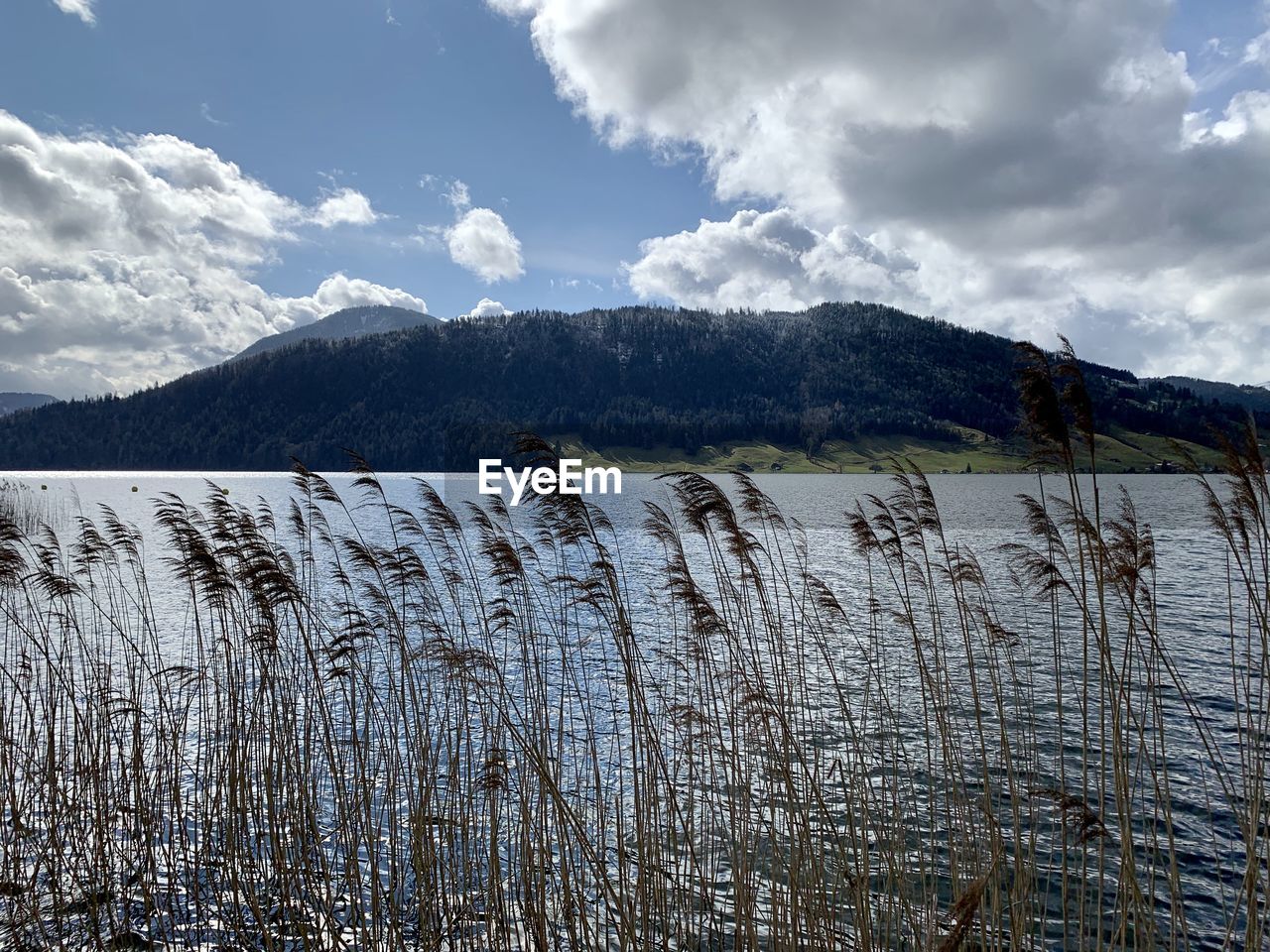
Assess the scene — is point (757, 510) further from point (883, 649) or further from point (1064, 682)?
point (883, 649)

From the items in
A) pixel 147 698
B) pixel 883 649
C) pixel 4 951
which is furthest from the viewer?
pixel 883 649

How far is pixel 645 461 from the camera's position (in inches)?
7815

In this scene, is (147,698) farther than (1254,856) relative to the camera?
Yes

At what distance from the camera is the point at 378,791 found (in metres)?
11.3

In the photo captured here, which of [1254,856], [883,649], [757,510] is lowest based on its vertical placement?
[883,649]

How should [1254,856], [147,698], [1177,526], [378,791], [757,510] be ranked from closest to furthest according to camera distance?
[1254,856] < [757,510] < [378,791] < [147,698] < [1177,526]

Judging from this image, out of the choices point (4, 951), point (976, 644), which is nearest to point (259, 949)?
point (4, 951)

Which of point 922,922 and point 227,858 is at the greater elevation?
point 227,858

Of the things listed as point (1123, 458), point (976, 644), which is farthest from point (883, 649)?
point (1123, 458)

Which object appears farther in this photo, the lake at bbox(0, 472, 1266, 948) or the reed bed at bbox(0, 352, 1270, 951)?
the lake at bbox(0, 472, 1266, 948)

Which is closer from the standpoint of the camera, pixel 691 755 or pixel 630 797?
pixel 691 755

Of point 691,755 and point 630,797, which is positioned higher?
point 691,755

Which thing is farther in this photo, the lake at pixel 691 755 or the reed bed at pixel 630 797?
the lake at pixel 691 755

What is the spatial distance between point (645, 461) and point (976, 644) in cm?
17749
